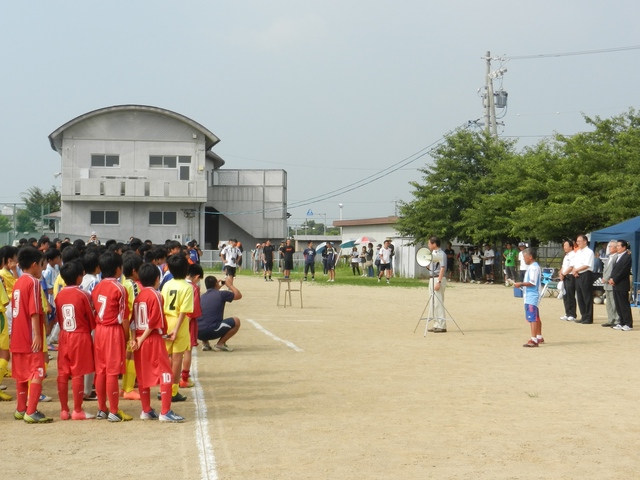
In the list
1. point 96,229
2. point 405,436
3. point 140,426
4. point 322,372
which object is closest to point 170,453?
point 140,426

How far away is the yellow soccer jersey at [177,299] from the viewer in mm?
8625

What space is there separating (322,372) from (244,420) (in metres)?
3.25

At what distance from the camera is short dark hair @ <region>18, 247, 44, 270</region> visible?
8078 mm

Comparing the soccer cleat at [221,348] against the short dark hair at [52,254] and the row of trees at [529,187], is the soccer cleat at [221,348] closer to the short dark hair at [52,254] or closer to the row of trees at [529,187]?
the short dark hair at [52,254]

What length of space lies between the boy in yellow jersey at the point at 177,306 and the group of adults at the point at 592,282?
11.5m

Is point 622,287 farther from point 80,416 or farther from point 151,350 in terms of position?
point 80,416

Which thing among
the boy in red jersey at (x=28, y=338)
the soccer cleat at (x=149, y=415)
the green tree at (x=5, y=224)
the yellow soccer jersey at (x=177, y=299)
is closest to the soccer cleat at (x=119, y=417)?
the soccer cleat at (x=149, y=415)

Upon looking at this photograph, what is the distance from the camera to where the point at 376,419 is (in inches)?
A: 320

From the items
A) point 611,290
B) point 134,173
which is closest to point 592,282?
point 611,290

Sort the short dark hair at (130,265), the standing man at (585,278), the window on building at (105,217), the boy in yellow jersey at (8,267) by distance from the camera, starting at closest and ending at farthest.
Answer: the short dark hair at (130,265), the boy in yellow jersey at (8,267), the standing man at (585,278), the window on building at (105,217)

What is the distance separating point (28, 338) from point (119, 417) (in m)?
1.10

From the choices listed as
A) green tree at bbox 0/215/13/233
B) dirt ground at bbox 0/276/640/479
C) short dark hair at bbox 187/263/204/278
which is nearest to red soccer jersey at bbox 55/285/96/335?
dirt ground at bbox 0/276/640/479

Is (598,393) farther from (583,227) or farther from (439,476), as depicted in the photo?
(583,227)

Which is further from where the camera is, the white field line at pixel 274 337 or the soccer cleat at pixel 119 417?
the white field line at pixel 274 337
